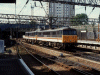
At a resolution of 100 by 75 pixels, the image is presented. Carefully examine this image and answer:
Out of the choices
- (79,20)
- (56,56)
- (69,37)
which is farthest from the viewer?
(79,20)

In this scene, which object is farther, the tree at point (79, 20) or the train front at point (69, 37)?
the tree at point (79, 20)

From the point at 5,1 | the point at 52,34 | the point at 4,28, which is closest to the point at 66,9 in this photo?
the point at 4,28

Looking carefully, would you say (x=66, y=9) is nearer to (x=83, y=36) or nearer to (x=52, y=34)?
(x=83, y=36)

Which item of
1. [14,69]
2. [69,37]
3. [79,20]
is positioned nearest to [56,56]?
[69,37]

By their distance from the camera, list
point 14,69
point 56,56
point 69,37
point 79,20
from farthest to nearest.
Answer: point 79,20
point 69,37
point 56,56
point 14,69

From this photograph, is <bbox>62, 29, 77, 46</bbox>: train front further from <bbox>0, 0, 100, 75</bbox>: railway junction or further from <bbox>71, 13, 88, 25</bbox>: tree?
<bbox>71, 13, 88, 25</bbox>: tree

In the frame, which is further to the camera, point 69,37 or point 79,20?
point 79,20

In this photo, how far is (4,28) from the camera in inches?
2803

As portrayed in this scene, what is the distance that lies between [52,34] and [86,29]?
1293 centimetres

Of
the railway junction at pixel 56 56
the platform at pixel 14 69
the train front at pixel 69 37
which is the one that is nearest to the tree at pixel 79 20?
the railway junction at pixel 56 56

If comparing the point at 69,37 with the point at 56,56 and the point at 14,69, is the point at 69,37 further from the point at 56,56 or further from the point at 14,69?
the point at 14,69

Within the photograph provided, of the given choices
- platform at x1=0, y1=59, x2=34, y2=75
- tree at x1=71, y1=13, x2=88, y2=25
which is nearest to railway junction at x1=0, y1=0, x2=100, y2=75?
platform at x1=0, y1=59, x2=34, y2=75

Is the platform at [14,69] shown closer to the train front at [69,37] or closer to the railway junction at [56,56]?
the railway junction at [56,56]

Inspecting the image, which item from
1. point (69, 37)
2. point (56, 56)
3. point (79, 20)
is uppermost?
point (79, 20)
